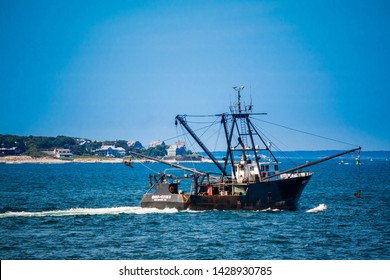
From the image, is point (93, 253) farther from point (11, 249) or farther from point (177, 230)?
point (177, 230)

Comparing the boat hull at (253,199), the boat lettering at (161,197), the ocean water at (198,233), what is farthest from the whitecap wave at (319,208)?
the boat lettering at (161,197)

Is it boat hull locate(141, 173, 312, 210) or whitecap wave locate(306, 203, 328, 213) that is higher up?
boat hull locate(141, 173, 312, 210)

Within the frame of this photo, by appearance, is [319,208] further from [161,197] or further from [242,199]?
[161,197]

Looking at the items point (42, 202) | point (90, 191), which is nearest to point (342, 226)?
point (42, 202)

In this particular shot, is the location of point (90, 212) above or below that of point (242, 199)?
below

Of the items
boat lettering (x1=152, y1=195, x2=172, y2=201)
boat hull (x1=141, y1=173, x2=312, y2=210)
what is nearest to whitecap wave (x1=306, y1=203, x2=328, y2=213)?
boat hull (x1=141, y1=173, x2=312, y2=210)

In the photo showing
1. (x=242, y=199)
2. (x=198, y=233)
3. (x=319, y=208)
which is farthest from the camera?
(x=319, y=208)

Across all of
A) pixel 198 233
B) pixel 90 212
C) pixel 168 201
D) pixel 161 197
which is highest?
pixel 161 197

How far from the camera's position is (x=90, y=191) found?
3593 inches

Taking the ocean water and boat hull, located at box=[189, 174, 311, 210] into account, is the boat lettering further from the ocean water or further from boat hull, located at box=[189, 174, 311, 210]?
boat hull, located at box=[189, 174, 311, 210]

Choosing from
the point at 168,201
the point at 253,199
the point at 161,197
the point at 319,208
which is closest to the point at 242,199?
the point at 253,199

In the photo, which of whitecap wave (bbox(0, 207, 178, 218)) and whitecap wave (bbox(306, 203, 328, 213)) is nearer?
whitecap wave (bbox(0, 207, 178, 218))

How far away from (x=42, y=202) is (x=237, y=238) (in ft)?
113

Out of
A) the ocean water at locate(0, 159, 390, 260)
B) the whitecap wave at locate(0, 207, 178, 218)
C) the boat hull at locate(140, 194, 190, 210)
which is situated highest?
the boat hull at locate(140, 194, 190, 210)
